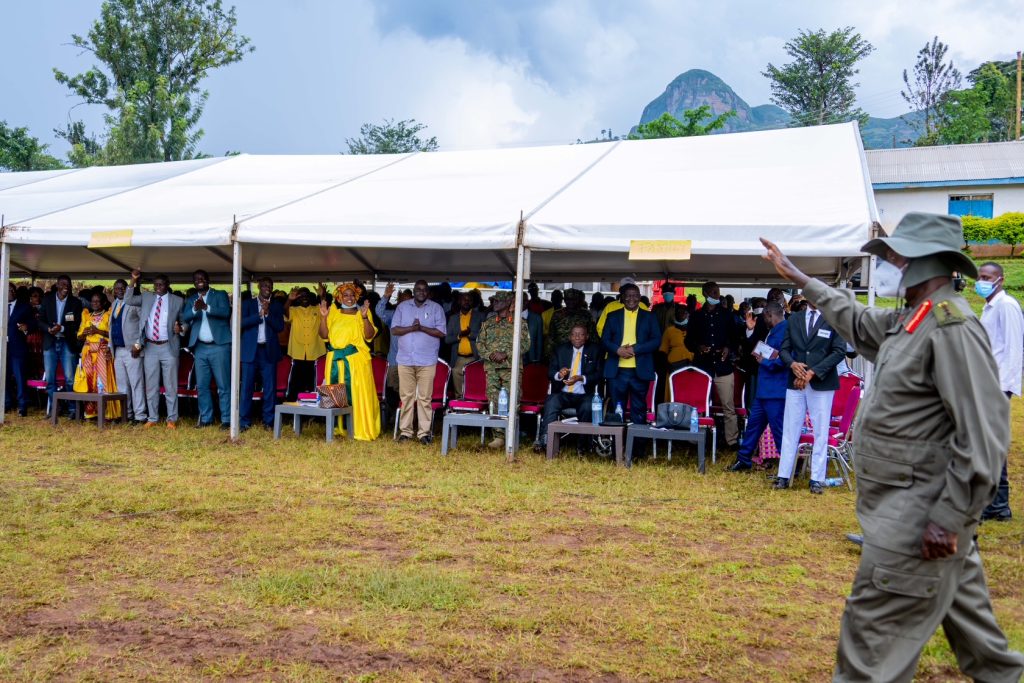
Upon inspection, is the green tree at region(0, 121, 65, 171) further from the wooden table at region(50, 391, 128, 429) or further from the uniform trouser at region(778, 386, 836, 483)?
the uniform trouser at region(778, 386, 836, 483)

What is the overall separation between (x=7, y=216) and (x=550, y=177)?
677 centimetres

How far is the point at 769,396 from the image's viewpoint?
8.37 m

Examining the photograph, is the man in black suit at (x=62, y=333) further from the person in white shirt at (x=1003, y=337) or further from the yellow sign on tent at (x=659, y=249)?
the person in white shirt at (x=1003, y=337)

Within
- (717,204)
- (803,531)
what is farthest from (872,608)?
(717,204)

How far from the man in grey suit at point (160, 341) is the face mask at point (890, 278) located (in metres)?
9.44

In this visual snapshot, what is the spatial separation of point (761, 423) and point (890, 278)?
Answer: 5.47 meters

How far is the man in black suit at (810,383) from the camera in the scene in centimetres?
765

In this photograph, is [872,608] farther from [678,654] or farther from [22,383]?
[22,383]

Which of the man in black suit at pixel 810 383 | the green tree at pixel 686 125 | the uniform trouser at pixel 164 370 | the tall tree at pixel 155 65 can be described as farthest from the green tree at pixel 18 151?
the man in black suit at pixel 810 383

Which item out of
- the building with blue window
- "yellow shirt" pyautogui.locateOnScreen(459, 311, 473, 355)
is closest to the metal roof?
the building with blue window

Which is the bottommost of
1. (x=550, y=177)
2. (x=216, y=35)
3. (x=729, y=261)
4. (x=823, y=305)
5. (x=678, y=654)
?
(x=678, y=654)

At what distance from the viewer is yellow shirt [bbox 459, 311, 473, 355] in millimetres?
10977

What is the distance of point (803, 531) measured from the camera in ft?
21.2

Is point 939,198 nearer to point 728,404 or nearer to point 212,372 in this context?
point 728,404
